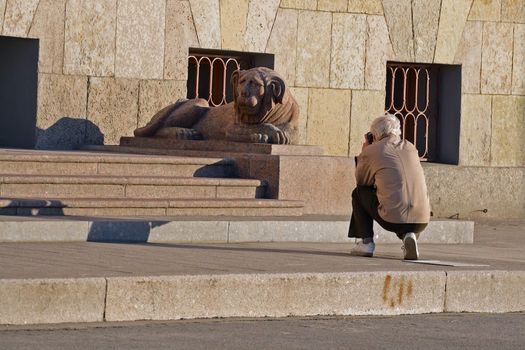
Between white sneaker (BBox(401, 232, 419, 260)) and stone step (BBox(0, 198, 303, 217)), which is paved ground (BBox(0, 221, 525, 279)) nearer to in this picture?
white sneaker (BBox(401, 232, 419, 260))

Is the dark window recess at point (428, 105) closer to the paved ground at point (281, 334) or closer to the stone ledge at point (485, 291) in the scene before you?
the stone ledge at point (485, 291)

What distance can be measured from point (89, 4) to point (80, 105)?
1279mm

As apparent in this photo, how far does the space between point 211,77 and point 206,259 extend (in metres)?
8.92

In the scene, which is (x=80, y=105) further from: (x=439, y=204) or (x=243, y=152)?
(x=439, y=204)

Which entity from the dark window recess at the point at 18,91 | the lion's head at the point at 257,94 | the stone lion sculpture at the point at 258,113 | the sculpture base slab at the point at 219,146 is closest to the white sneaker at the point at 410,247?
the sculpture base slab at the point at 219,146

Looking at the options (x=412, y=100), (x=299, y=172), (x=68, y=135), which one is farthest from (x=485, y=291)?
(x=412, y=100)

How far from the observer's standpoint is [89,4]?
1875 cm

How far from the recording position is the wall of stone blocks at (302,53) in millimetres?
18672

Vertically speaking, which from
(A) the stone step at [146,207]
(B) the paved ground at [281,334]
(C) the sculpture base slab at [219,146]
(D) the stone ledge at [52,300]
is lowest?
(B) the paved ground at [281,334]

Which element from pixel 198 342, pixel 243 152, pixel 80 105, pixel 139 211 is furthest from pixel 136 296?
pixel 80 105

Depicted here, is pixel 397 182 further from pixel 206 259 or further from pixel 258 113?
pixel 258 113

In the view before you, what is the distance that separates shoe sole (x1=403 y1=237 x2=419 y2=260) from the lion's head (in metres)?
4.37

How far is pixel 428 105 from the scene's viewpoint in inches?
880

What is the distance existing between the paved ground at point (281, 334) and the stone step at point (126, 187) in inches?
181
